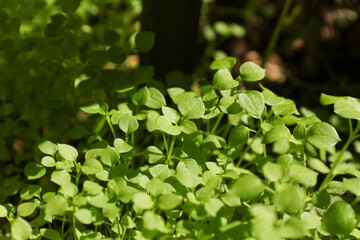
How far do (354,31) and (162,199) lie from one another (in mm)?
1656

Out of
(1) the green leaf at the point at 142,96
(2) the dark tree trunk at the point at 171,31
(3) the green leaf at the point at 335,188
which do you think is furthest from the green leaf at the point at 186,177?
(2) the dark tree trunk at the point at 171,31

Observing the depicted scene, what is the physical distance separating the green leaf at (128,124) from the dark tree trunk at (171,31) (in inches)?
22.8

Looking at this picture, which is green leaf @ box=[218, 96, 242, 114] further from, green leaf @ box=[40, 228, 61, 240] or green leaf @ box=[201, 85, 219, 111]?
green leaf @ box=[40, 228, 61, 240]

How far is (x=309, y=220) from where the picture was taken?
84 centimetres

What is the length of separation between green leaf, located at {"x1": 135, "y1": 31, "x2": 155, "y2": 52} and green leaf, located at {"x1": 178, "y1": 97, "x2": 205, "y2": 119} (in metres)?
0.25

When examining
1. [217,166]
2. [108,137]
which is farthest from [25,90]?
[217,166]

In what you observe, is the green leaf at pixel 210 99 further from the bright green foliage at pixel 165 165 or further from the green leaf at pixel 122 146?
the green leaf at pixel 122 146

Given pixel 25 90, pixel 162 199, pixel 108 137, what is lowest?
pixel 108 137

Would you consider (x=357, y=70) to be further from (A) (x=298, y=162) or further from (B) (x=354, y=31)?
(A) (x=298, y=162)

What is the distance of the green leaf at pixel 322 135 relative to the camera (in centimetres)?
83

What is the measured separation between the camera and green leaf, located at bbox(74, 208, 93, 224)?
2.60 ft

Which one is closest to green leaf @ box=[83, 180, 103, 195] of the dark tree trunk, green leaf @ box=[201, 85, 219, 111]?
green leaf @ box=[201, 85, 219, 111]

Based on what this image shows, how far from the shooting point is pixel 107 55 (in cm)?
108

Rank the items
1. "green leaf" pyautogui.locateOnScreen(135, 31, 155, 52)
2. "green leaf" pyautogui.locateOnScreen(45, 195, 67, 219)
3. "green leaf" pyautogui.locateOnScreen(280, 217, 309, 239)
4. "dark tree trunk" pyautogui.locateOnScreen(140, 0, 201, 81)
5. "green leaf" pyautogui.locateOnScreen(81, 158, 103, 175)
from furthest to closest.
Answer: "dark tree trunk" pyautogui.locateOnScreen(140, 0, 201, 81)
"green leaf" pyautogui.locateOnScreen(135, 31, 155, 52)
"green leaf" pyautogui.locateOnScreen(81, 158, 103, 175)
"green leaf" pyautogui.locateOnScreen(45, 195, 67, 219)
"green leaf" pyautogui.locateOnScreen(280, 217, 309, 239)
